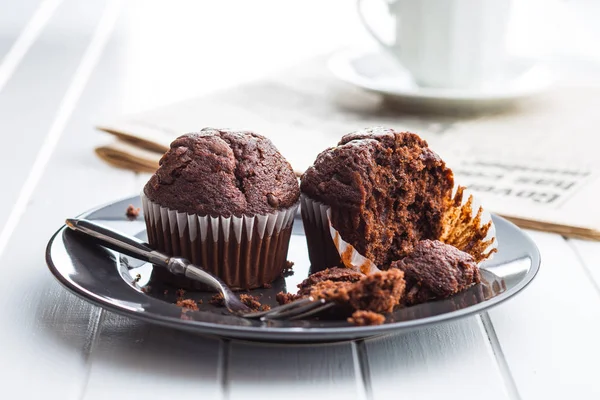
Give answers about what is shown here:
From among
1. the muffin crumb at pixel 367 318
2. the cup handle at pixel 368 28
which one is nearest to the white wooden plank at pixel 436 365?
the muffin crumb at pixel 367 318

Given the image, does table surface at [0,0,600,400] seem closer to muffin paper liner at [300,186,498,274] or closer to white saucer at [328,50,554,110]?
muffin paper liner at [300,186,498,274]

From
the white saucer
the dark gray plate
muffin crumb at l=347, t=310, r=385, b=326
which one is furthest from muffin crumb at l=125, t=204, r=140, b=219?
the white saucer

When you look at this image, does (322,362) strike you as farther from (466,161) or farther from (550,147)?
(550,147)

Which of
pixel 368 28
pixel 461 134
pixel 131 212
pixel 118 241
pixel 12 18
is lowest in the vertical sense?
pixel 118 241

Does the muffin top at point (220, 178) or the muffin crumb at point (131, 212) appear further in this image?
the muffin crumb at point (131, 212)

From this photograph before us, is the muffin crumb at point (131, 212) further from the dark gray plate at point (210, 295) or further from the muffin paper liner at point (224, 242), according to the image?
the muffin paper liner at point (224, 242)

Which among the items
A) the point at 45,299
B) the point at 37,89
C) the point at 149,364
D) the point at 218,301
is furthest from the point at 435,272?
the point at 37,89

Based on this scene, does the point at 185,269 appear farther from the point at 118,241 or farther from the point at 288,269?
the point at 288,269
